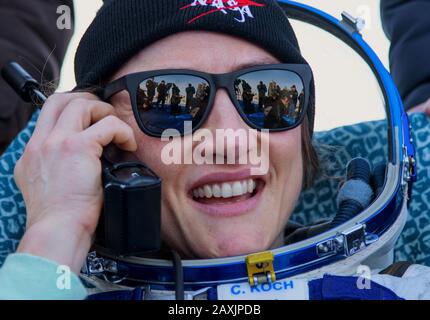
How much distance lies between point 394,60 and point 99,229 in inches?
48.4

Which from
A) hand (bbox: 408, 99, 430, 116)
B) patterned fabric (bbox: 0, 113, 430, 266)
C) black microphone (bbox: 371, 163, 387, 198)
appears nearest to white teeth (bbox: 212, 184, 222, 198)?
black microphone (bbox: 371, 163, 387, 198)

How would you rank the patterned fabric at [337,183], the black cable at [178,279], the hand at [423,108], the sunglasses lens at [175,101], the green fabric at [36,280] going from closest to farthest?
the green fabric at [36,280] → the black cable at [178,279] → the sunglasses lens at [175,101] → the patterned fabric at [337,183] → the hand at [423,108]

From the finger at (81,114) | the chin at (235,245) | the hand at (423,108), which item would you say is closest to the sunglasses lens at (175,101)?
the finger at (81,114)

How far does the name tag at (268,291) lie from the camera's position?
3.49 ft

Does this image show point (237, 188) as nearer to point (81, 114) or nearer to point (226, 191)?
point (226, 191)

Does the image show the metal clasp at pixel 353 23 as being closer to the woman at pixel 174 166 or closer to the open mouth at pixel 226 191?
the woman at pixel 174 166

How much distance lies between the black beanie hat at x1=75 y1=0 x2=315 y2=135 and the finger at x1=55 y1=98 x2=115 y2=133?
0.12 m

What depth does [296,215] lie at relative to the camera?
1728 millimetres

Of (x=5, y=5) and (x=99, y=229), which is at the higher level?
(x=5, y=5)

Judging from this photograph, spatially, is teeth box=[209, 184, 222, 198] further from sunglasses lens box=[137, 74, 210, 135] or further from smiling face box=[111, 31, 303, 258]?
sunglasses lens box=[137, 74, 210, 135]

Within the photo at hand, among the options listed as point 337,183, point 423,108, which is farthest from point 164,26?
point 423,108
